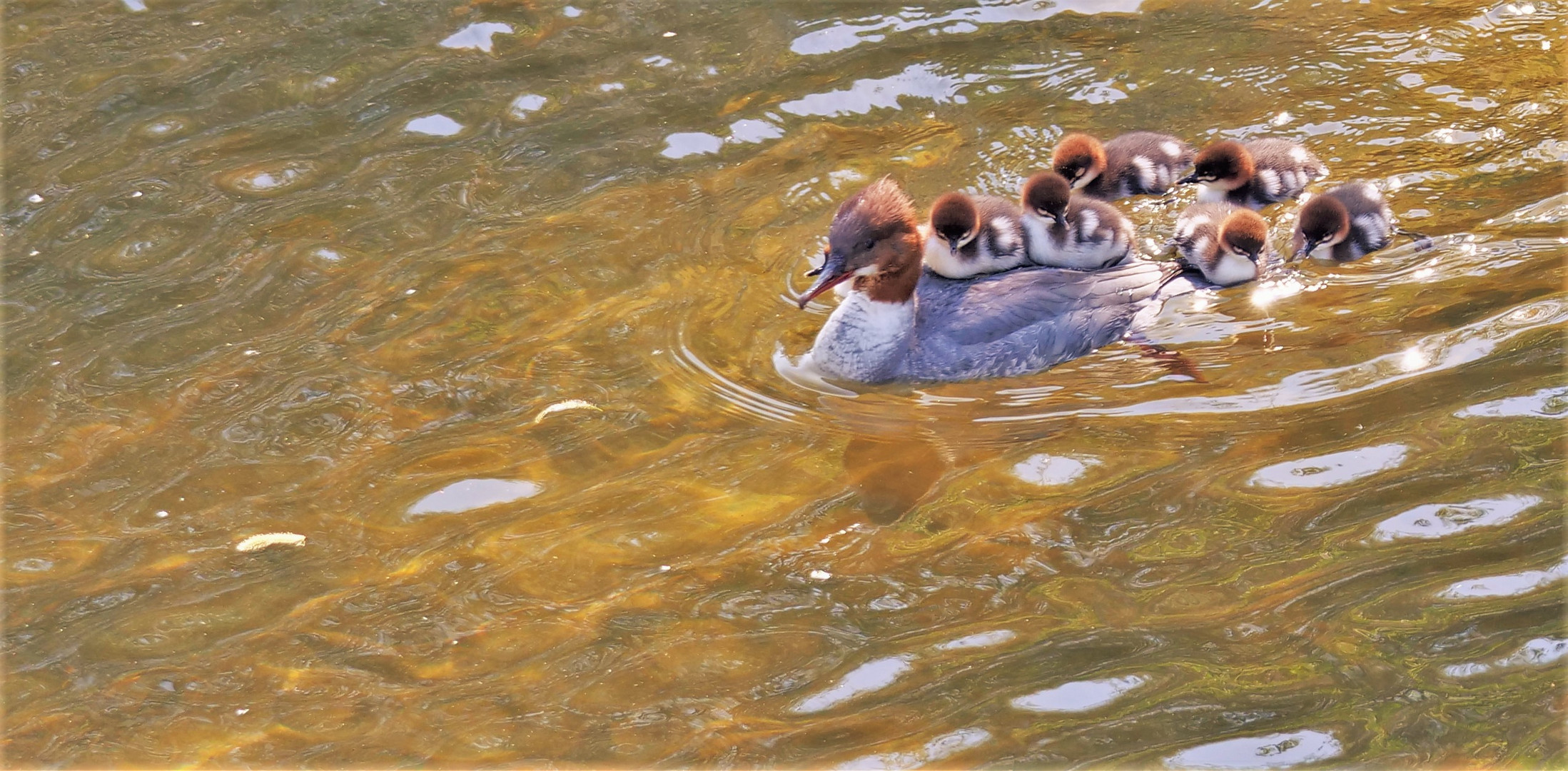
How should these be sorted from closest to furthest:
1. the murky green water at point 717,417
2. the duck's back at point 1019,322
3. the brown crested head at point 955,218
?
1. the murky green water at point 717,417
2. the duck's back at point 1019,322
3. the brown crested head at point 955,218

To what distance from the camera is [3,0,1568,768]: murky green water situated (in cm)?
360

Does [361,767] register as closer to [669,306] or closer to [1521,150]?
[669,306]

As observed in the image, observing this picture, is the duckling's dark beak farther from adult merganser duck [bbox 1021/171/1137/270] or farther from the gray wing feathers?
adult merganser duck [bbox 1021/171/1137/270]

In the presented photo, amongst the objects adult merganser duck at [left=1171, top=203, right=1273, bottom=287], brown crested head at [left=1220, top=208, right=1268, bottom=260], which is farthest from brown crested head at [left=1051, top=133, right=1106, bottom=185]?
brown crested head at [left=1220, top=208, right=1268, bottom=260]

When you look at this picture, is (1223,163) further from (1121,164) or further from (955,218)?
(955,218)

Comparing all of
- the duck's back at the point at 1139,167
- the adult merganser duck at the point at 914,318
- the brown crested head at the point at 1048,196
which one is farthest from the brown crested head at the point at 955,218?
the duck's back at the point at 1139,167

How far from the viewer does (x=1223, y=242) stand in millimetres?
5590

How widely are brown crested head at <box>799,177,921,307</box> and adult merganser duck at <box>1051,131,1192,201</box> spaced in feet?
3.71

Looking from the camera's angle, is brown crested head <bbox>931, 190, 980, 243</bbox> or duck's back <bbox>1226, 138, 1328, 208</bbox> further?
duck's back <bbox>1226, 138, 1328, 208</bbox>

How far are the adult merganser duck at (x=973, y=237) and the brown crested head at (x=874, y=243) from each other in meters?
0.21

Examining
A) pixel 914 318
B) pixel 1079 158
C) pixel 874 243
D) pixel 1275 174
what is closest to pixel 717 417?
pixel 874 243

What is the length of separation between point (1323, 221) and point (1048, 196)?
1135 mm

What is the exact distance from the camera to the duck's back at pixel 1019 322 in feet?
17.2

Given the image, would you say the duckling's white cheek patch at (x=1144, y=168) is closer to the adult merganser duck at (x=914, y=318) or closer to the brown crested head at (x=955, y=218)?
the adult merganser duck at (x=914, y=318)
